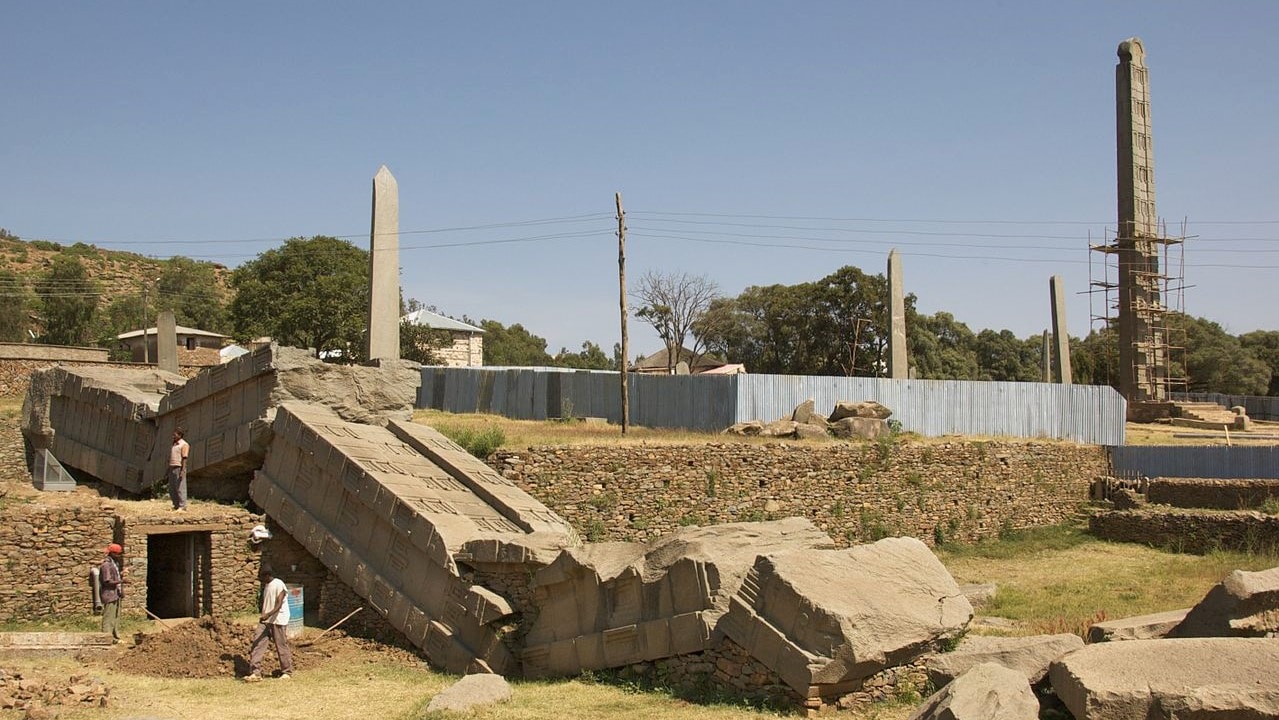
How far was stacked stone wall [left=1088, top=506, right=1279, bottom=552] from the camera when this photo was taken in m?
22.8

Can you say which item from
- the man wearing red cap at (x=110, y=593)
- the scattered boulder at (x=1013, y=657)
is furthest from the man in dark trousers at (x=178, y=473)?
the scattered boulder at (x=1013, y=657)

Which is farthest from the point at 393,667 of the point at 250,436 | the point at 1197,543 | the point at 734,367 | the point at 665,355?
the point at 665,355

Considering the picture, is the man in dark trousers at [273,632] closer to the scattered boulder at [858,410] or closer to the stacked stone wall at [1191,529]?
the scattered boulder at [858,410]

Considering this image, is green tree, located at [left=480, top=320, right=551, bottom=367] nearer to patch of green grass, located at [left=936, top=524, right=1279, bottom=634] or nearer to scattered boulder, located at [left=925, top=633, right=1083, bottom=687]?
patch of green grass, located at [left=936, top=524, right=1279, bottom=634]

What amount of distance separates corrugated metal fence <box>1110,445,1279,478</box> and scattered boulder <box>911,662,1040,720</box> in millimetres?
22046

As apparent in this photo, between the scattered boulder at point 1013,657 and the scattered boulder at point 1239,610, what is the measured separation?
1.36m

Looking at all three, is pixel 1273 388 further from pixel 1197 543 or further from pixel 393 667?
pixel 393 667

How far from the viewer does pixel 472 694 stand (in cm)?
1038

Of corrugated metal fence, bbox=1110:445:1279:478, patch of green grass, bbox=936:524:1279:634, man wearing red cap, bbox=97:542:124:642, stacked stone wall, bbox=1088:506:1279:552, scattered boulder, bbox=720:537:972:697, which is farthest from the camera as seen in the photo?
corrugated metal fence, bbox=1110:445:1279:478

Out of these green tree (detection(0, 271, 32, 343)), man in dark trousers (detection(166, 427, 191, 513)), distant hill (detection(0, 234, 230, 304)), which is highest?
distant hill (detection(0, 234, 230, 304))

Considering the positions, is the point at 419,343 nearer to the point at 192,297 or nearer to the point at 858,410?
the point at 192,297

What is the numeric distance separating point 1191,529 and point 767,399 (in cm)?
993

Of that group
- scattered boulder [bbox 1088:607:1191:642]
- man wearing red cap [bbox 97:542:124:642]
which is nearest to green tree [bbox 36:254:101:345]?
man wearing red cap [bbox 97:542:124:642]

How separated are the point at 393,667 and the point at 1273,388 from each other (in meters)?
69.1
